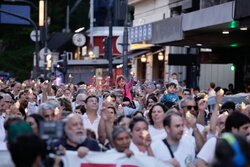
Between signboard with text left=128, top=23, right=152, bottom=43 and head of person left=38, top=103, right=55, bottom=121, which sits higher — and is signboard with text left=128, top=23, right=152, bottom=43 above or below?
above

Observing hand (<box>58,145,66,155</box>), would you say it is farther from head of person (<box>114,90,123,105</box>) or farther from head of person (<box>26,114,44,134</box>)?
head of person (<box>114,90,123,105</box>)

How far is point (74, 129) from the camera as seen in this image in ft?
21.5

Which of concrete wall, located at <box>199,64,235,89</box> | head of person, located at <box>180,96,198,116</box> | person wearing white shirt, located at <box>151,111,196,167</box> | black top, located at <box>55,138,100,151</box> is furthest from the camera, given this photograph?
concrete wall, located at <box>199,64,235,89</box>

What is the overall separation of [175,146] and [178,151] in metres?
0.09

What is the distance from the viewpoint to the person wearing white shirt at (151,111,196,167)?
273 inches

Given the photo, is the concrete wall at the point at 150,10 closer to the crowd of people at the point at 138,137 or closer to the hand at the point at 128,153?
the crowd of people at the point at 138,137

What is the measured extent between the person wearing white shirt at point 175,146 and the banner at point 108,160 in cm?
33

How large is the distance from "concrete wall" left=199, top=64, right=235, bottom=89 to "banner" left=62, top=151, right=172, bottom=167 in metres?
23.2

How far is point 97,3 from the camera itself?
5888 cm

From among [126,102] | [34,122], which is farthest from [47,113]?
[126,102]

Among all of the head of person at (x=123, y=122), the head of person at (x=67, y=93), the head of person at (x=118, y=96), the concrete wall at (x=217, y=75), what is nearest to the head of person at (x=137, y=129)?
the head of person at (x=123, y=122)

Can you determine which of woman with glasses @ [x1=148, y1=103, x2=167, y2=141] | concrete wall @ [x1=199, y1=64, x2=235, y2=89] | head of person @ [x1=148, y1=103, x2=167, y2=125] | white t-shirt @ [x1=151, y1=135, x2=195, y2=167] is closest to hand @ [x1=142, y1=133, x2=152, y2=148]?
white t-shirt @ [x1=151, y1=135, x2=195, y2=167]

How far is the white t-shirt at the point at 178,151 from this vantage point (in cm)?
694

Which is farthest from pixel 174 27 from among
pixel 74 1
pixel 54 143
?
pixel 74 1
